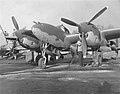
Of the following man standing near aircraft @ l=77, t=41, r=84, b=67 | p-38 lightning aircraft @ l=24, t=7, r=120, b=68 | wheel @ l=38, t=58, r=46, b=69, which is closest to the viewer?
man standing near aircraft @ l=77, t=41, r=84, b=67

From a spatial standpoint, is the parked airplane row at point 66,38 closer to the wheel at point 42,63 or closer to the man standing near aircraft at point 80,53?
the wheel at point 42,63

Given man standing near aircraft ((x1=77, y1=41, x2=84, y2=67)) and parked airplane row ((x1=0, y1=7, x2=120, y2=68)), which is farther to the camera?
parked airplane row ((x1=0, y1=7, x2=120, y2=68))

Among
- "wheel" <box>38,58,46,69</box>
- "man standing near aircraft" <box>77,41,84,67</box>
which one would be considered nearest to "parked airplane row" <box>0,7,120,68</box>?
"wheel" <box>38,58,46,69</box>

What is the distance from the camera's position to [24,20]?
18.0ft

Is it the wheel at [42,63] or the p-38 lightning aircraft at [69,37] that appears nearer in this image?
the p-38 lightning aircraft at [69,37]

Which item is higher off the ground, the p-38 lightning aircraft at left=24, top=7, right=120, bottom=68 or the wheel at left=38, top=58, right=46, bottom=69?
the p-38 lightning aircraft at left=24, top=7, right=120, bottom=68

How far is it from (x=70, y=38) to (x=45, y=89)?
5.32 meters

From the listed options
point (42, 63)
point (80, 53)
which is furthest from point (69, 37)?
point (42, 63)

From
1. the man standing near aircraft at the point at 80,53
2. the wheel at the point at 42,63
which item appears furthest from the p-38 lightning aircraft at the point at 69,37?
the man standing near aircraft at the point at 80,53

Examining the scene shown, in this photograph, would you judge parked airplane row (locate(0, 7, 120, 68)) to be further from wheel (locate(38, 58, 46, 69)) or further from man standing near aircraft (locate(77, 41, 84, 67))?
man standing near aircraft (locate(77, 41, 84, 67))

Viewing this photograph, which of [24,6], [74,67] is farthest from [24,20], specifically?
[74,67]

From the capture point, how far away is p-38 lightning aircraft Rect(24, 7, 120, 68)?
31.9 ft

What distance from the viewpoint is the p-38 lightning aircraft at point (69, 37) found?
9.73m

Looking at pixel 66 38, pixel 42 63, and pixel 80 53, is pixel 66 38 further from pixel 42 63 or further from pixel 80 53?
pixel 42 63
